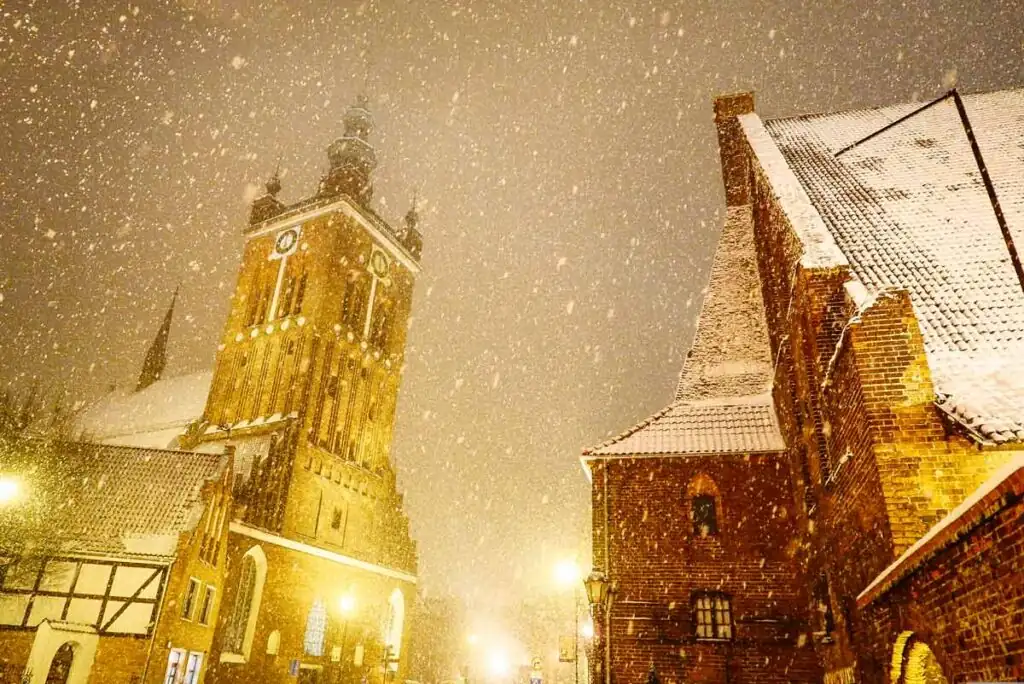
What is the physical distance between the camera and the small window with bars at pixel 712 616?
11930 millimetres

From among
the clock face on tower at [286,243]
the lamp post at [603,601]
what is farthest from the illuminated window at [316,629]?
the clock face on tower at [286,243]

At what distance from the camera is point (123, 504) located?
21.3m

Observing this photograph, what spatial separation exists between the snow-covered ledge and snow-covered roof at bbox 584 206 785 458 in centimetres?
332

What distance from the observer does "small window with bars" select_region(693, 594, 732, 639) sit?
11930 millimetres

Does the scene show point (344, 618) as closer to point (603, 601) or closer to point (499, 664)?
point (603, 601)

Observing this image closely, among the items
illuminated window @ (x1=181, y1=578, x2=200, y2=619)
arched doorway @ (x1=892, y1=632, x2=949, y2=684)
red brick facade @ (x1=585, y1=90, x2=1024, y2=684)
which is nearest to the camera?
red brick facade @ (x1=585, y1=90, x2=1024, y2=684)

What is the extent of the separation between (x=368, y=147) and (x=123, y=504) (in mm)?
30769

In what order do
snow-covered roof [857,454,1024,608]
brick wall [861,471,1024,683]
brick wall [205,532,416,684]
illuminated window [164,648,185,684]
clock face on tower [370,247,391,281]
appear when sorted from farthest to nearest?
clock face on tower [370,247,391,281], brick wall [205,532,416,684], illuminated window [164,648,185,684], brick wall [861,471,1024,683], snow-covered roof [857,454,1024,608]

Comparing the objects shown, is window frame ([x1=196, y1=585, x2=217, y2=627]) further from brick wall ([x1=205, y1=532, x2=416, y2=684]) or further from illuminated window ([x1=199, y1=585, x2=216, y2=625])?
brick wall ([x1=205, y1=532, x2=416, y2=684])

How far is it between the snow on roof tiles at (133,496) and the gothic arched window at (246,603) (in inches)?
205

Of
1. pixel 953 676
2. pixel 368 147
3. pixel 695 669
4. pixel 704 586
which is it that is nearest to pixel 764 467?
pixel 704 586

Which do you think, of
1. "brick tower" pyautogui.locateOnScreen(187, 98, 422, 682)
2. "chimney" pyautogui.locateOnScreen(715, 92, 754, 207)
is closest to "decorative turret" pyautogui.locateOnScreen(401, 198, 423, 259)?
"brick tower" pyautogui.locateOnScreen(187, 98, 422, 682)

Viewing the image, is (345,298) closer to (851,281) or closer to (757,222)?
(757,222)

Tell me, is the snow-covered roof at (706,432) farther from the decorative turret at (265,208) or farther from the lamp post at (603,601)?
the decorative turret at (265,208)
